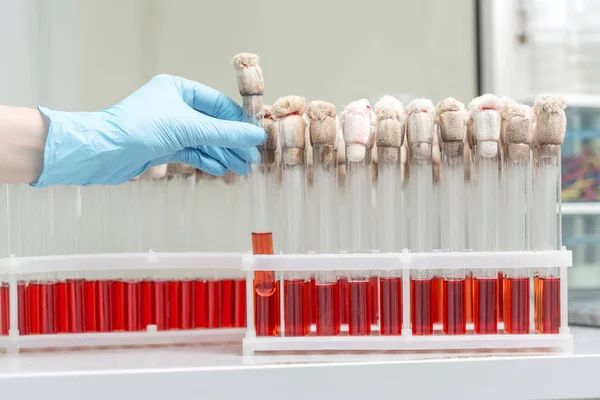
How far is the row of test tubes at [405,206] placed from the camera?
1344 mm

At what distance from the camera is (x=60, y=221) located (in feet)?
5.00

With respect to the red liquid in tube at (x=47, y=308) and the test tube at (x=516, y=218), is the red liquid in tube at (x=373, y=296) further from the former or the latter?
the red liquid in tube at (x=47, y=308)

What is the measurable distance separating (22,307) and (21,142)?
39 centimetres

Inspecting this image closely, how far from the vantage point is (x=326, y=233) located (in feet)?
4.56

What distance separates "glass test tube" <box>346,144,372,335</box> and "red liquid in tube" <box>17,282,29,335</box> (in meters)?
0.73

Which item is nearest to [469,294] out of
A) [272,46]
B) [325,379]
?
[325,379]

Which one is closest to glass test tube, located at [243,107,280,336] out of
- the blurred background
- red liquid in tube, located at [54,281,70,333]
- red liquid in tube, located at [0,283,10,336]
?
red liquid in tube, located at [54,281,70,333]

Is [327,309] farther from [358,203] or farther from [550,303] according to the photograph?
[550,303]

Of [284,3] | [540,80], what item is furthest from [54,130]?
[540,80]

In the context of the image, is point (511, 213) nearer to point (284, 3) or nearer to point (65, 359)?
point (65, 359)

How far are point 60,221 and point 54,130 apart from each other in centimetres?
29

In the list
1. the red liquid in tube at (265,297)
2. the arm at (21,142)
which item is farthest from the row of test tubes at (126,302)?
the arm at (21,142)

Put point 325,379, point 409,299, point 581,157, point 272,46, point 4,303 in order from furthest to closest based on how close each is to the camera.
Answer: point 272,46 < point 581,157 < point 4,303 < point 409,299 < point 325,379

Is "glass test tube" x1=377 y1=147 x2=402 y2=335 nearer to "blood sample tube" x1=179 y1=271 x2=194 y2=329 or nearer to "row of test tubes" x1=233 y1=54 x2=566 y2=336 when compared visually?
"row of test tubes" x1=233 y1=54 x2=566 y2=336
